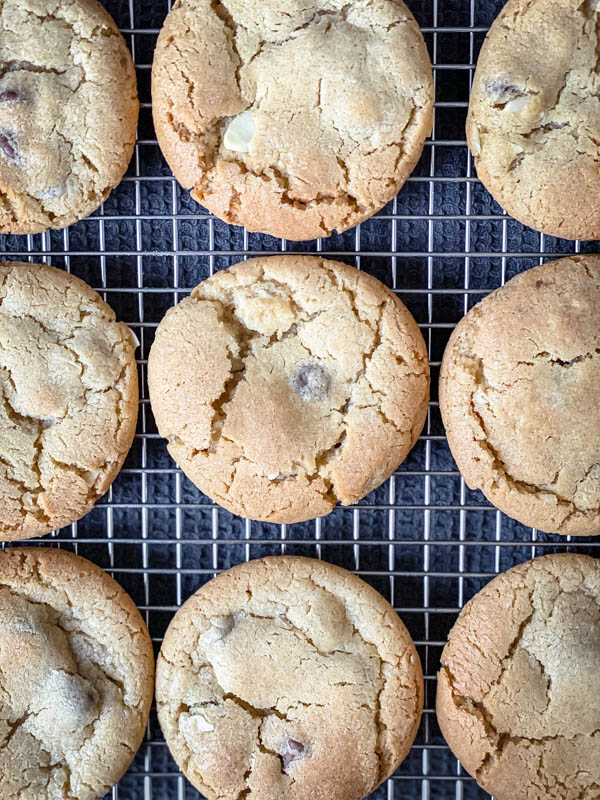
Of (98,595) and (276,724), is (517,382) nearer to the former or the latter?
(276,724)

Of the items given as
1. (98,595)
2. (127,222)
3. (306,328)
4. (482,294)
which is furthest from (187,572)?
(482,294)

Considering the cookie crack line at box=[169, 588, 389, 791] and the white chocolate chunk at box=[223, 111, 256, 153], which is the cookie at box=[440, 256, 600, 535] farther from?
the white chocolate chunk at box=[223, 111, 256, 153]

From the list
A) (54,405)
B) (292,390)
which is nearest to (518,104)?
(292,390)

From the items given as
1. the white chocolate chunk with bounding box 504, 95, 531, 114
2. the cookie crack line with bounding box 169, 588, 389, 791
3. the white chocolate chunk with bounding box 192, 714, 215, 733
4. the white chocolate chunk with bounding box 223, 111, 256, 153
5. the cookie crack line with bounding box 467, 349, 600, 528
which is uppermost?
the white chocolate chunk with bounding box 504, 95, 531, 114

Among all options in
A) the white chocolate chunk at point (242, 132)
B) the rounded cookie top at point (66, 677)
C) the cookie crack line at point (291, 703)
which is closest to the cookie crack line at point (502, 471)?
the cookie crack line at point (291, 703)

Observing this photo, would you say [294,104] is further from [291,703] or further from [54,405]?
[291,703]

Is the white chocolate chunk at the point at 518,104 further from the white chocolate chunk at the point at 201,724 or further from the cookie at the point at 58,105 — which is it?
the white chocolate chunk at the point at 201,724

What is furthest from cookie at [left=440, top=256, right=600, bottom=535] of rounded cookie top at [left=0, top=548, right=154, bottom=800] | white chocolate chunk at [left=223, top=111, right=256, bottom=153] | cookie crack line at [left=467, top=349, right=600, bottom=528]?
rounded cookie top at [left=0, top=548, right=154, bottom=800]
